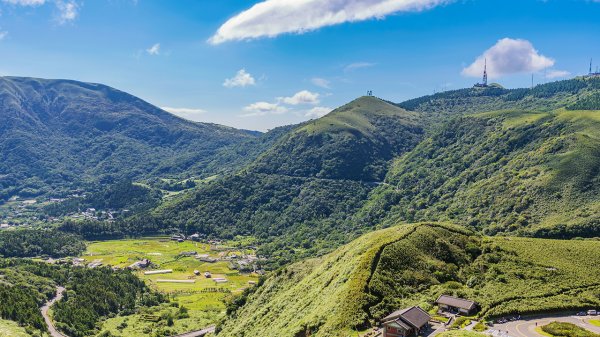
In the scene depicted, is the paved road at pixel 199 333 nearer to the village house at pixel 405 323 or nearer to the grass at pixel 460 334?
the village house at pixel 405 323

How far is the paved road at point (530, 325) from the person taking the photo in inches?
1944

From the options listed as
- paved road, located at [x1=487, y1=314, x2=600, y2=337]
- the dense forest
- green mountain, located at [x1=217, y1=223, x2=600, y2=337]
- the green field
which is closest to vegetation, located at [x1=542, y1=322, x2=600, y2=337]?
paved road, located at [x1=487, y1=314, x2=600, y2=337]

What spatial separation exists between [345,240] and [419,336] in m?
147

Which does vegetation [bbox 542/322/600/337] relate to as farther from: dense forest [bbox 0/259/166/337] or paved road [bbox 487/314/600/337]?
dense forest [bbox 0/259/166/337]

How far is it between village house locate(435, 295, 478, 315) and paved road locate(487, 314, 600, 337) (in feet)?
12.0

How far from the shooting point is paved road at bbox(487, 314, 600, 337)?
49.4 meters

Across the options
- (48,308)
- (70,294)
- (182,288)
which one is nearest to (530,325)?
(48,308)

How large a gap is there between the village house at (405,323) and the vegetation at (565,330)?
Result: 12940mm

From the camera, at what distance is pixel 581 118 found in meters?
199

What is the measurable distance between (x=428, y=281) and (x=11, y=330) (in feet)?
271

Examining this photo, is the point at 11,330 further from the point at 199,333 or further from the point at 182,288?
the point at 182,288

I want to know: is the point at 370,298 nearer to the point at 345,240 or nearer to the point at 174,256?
the point at 345,240

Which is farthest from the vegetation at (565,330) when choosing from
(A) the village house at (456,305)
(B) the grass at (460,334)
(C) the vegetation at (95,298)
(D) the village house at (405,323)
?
(C) the vegetation at (95,298)

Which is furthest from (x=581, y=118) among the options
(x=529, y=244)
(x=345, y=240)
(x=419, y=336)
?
(x=419, y=336)
